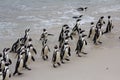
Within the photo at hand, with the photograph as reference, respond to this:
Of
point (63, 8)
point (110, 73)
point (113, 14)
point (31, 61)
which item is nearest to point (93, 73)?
point (110, 73)

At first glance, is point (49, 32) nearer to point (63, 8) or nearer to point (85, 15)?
point (85, 15)

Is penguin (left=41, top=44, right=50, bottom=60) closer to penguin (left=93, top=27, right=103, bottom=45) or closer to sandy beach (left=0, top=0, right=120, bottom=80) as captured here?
sandy beach (left=0, top=0, right=120, bottom=80)

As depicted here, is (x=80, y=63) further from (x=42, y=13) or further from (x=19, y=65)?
(x=42, y=13)

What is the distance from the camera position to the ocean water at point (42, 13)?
1496 centimetres

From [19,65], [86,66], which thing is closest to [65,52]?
[86,66]

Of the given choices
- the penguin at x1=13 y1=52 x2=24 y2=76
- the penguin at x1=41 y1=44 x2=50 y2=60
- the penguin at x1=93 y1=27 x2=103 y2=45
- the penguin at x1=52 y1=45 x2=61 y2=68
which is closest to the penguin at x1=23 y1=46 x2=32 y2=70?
the penguin at x1=13 y1=52 x2=24 y2=76

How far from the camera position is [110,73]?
10.4 meters

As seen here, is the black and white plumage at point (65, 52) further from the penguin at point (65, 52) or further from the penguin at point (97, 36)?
the penguin at point (97, 36)

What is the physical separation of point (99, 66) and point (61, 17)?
562 cm

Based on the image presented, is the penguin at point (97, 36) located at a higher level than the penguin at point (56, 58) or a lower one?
higher

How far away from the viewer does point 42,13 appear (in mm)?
16984

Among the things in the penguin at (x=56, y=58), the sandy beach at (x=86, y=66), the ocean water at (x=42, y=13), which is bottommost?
the sandy beach at (x=86, y=66)

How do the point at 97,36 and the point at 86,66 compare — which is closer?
the point at 86,66

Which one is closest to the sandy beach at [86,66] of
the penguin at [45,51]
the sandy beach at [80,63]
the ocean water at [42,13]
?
the sandy beach at [80,63]
